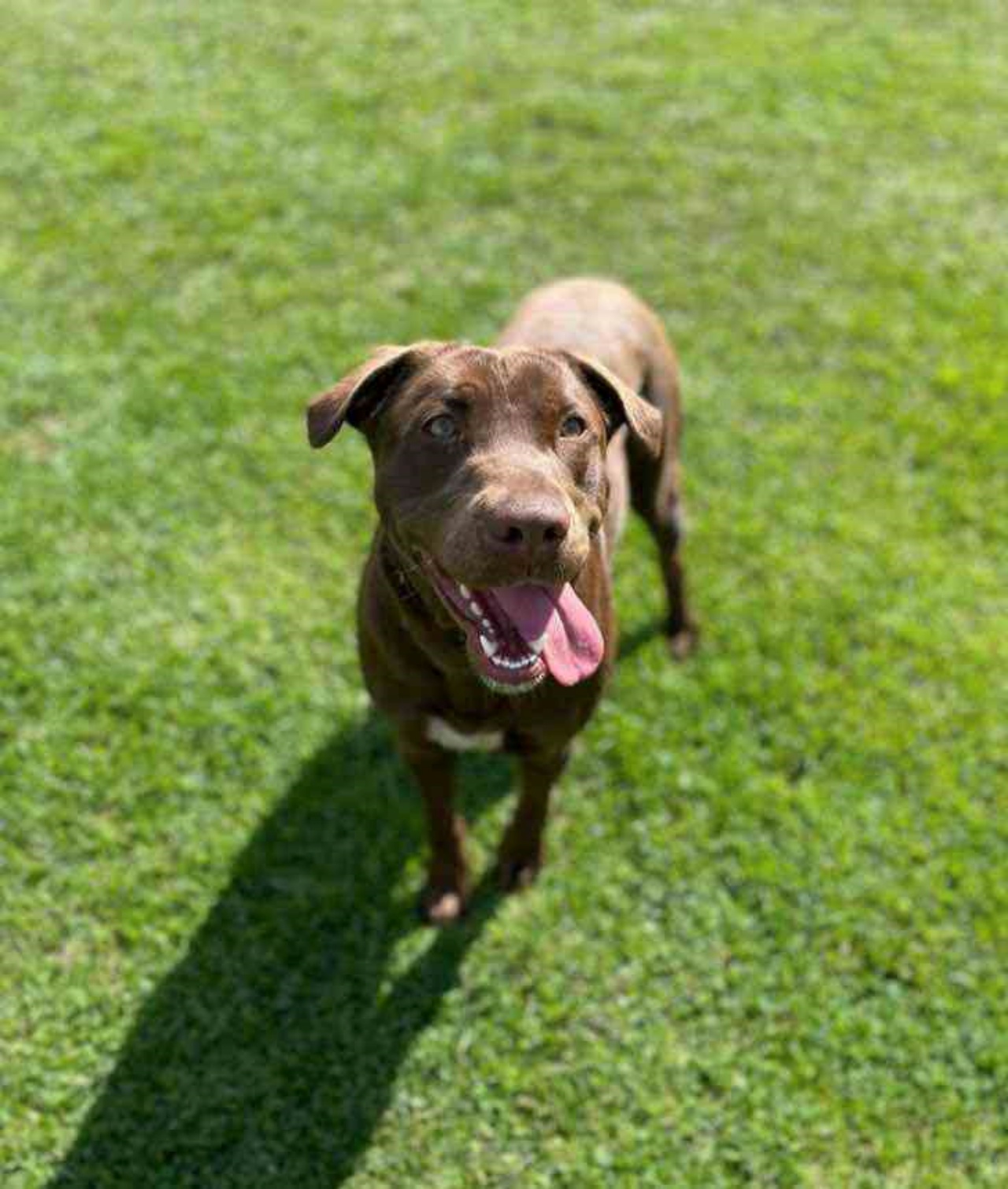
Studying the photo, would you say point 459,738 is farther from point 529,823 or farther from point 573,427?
point 573,427

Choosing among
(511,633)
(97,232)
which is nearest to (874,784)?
(511,633)

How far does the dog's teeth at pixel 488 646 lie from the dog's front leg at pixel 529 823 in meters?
0.82

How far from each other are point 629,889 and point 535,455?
214 centimetres

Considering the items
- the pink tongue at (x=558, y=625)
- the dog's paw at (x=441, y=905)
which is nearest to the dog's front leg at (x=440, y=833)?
the dog's paw at (x=441, y=905)

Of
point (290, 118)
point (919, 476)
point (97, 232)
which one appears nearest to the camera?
point (919, 476)

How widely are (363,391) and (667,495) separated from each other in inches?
73.1

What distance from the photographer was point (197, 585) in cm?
519

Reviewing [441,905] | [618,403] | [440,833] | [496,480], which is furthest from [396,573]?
[441,905]

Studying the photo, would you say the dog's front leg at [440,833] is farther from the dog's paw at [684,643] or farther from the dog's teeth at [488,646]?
the dog's paw at [684,643]

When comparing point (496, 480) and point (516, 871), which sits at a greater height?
point (496, 480)

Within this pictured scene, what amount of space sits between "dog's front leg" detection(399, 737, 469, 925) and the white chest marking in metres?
0.10

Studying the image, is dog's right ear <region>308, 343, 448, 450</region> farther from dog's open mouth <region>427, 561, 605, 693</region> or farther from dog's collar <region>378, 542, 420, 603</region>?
dog's open mouth <region>427, 561, 605, 693</region>

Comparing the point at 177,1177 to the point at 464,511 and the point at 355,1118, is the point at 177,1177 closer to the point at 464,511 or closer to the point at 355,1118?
the point at 355,1118

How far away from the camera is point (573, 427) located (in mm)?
3221
